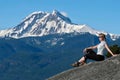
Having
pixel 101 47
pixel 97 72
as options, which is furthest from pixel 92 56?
pixel 97 72

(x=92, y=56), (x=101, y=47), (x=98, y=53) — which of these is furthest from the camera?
(x=92, y=56)

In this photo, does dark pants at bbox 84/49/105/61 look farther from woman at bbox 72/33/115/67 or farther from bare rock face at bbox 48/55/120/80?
bare rock face at bbox 48/55/120/80

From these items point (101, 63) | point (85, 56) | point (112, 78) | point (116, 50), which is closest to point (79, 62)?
point (85, 56)

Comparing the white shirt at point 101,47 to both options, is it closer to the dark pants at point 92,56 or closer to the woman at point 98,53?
the woman at point 98,53

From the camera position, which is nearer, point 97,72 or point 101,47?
point 97,72

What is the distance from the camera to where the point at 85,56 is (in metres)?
27.7

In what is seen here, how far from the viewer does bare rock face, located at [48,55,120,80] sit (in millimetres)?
23962

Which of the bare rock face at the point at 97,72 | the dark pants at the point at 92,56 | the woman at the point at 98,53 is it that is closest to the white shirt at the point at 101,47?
the woman at the point at 98,53

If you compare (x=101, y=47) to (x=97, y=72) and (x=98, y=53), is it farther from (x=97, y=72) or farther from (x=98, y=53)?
(x=97, y=72)

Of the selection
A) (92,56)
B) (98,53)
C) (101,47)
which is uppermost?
(101,47)

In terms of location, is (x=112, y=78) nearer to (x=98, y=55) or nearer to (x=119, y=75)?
(x=119, y=75)

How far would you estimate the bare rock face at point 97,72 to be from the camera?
943 inches

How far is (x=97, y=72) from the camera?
2461 cm

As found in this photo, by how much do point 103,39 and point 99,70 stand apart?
3030 millimetres
